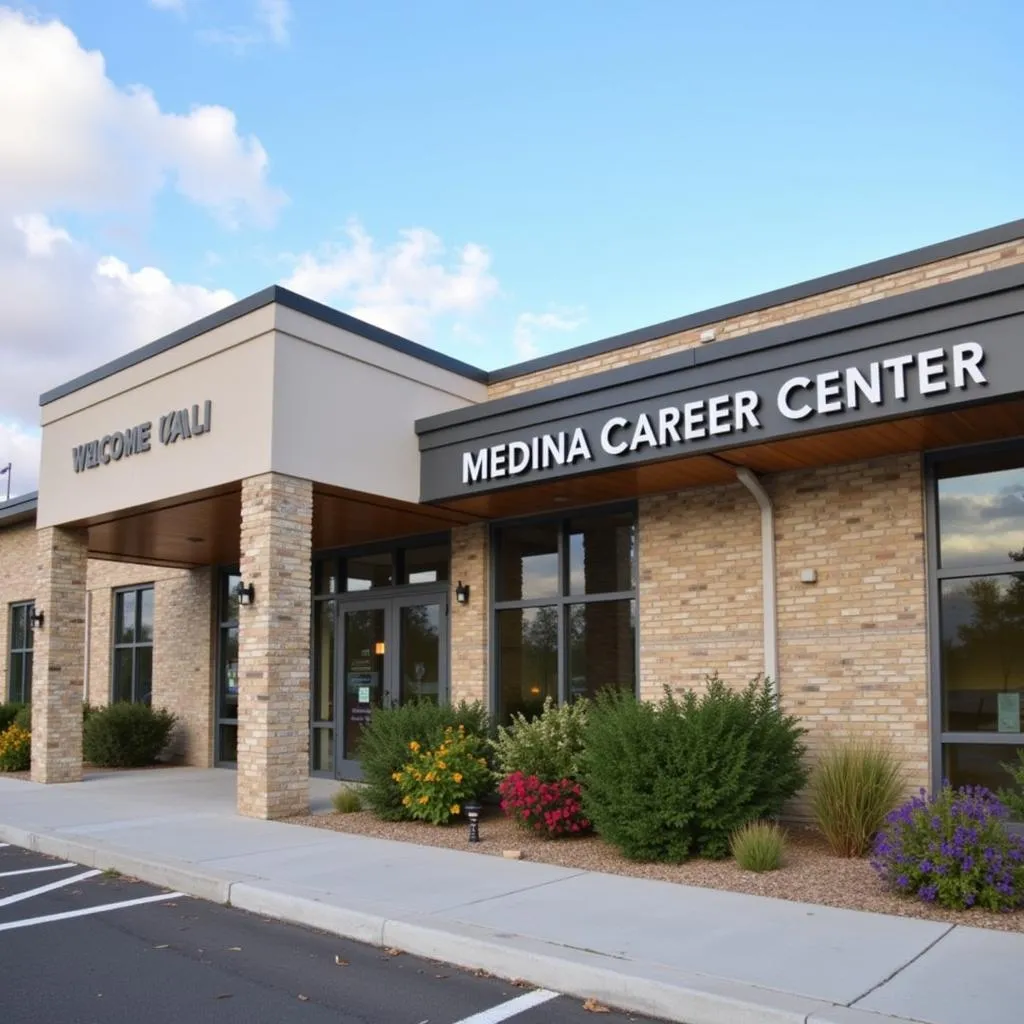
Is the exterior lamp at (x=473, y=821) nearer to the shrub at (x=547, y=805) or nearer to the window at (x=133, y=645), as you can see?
the shrub at (x=547, y=805)

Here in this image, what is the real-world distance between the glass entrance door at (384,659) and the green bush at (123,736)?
12.1 feet

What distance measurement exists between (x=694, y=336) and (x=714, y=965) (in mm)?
7995

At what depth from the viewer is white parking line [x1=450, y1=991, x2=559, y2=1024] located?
525 cm

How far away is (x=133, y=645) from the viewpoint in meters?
20.5

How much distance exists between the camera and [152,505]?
44.0 feet

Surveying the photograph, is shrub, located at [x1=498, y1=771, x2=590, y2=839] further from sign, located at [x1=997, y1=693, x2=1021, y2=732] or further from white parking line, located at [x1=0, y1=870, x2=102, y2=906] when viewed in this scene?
sign, located at [x1=997, y1=693, x2=1021, y2=732]

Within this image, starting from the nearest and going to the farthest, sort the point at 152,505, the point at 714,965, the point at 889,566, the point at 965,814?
the point at 714,965 < the point at 965,814 < the point at 889,566 < the point at 152,505

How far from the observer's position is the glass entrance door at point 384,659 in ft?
48.1

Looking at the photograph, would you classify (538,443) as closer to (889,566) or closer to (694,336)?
(694,336)

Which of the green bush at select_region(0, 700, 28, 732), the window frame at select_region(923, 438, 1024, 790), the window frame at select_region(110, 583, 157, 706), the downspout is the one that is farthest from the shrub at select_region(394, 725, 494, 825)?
the green bush at select_region(0, 700, 28, 732)

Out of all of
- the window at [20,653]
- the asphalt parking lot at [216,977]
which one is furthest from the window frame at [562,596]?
the window at [20,653]

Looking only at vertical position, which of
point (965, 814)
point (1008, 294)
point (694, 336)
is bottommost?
point (965, 814)

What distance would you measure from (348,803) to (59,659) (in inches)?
228

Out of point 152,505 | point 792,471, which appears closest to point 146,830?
point 152,505
